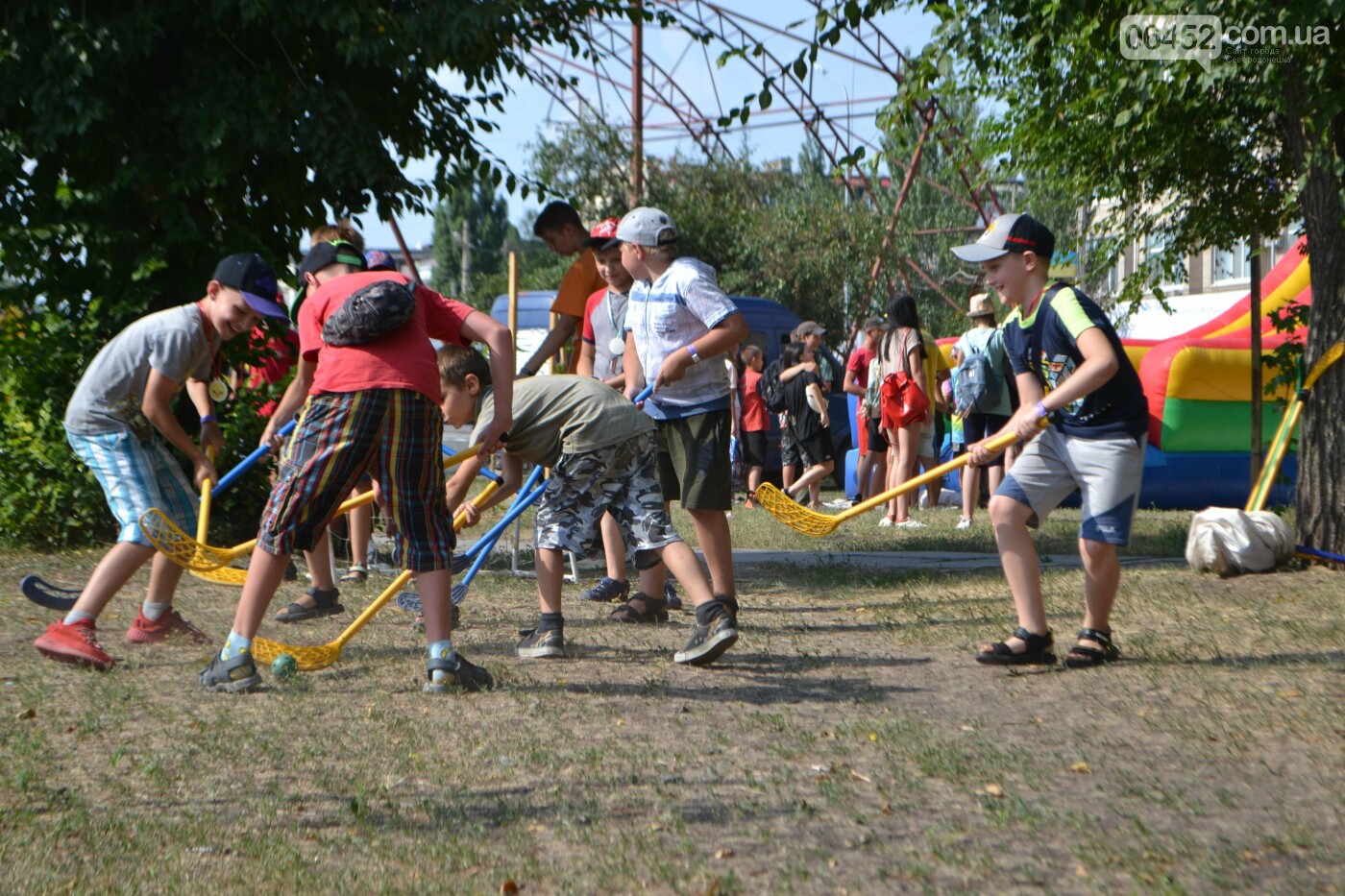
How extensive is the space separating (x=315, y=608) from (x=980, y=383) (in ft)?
17.6

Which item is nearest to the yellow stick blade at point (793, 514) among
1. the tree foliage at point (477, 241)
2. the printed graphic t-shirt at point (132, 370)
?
the printed graphic t-shirt at point (132, 370)

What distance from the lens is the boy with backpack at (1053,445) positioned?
17.5 ft

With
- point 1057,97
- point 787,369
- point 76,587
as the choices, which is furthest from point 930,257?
point 76,587

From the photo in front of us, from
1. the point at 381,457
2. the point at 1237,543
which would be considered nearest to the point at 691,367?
the point at 381,457

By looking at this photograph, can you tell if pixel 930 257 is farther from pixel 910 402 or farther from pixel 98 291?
pixel 98 291

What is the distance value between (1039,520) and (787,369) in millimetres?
9085

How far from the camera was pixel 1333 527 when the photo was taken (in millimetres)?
8016

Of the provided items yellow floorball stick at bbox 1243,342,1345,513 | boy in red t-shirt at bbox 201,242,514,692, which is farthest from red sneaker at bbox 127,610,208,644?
yellow floorball stick at bbox 1243,342,1345,513

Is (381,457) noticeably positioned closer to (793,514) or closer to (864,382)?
(793,514)

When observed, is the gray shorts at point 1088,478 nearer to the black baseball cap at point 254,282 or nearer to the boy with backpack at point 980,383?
the black baseball cap at point 254,282

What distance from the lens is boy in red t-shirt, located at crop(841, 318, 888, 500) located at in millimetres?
13086

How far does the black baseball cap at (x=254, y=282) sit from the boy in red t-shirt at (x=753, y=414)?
32.8 feet

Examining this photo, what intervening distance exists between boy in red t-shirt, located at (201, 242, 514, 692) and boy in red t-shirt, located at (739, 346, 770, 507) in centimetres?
1028

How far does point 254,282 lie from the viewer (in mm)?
5535
